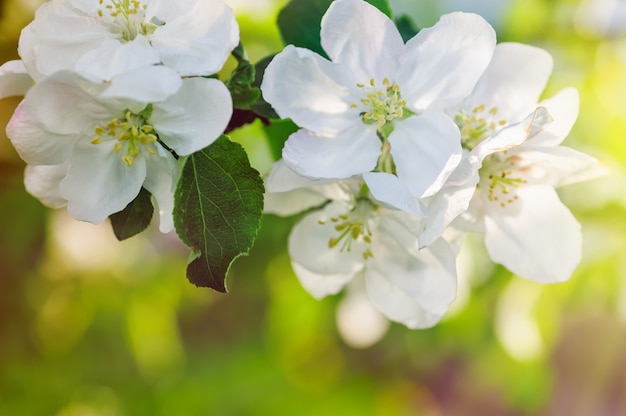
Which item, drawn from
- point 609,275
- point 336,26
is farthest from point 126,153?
point 609,275

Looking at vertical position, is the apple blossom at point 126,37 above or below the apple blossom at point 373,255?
above

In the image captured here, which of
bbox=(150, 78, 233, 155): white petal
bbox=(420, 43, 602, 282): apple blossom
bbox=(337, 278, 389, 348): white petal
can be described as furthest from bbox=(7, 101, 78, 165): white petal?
bbox=(337, 278, 389, 348): white petal

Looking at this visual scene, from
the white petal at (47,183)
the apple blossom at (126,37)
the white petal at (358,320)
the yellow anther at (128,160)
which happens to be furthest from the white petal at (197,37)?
the white petal at (358,320)

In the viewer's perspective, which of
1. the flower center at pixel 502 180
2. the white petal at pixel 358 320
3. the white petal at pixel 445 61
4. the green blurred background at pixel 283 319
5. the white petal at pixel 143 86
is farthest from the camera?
the white petal at pixel 358 320

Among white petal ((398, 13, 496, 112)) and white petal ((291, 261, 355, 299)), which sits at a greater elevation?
white petal ((398, 13, 496, 112))

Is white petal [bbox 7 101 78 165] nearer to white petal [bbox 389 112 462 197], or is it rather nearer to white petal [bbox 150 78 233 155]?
white petal [bbox 150 78 233 155]

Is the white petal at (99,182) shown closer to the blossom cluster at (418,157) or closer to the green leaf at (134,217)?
the green leaf at (134,217)

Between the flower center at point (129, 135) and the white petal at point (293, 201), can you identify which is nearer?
the flower center at point (129, 135)
